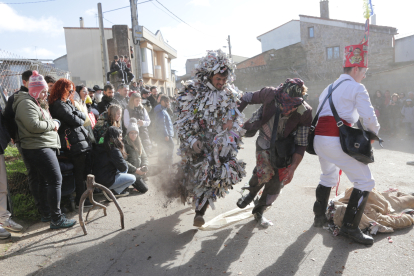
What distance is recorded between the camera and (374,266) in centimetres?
295

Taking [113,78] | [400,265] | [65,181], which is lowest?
[400,265]

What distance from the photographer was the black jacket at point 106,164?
4.89 metres

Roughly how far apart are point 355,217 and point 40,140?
12.7ft

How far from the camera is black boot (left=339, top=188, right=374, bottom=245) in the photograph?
339cm

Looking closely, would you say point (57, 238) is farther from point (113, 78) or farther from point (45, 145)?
point (113, 78)

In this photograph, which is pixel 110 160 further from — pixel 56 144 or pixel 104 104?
pixel 104 104

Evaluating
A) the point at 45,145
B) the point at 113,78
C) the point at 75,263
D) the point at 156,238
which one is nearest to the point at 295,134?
the point at 156,238

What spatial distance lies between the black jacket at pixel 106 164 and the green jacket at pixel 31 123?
106cm

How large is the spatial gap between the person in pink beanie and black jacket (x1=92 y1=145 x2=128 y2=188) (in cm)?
91

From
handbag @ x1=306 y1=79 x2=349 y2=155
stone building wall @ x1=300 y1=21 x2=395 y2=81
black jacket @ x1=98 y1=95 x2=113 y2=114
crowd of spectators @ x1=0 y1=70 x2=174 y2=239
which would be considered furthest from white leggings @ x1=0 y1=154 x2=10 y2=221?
stone building wall @ x1=300 y1=21 x2=395 y2=81

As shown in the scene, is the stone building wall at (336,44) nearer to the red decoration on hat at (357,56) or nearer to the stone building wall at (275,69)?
the stone building wall at (275,69)

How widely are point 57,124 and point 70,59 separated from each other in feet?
87.8

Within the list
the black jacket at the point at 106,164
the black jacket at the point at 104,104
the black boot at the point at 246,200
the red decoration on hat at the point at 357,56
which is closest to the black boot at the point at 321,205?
the black boot at the point at 246,200

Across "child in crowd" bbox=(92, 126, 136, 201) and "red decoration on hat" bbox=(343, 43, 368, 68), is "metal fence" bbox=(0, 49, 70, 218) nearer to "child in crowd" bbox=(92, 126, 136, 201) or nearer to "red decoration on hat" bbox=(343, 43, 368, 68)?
"child in crowd" bbox=(92, 126, 136, 201)
